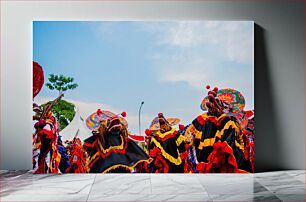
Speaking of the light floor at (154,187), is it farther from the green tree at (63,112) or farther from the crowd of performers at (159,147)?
the green tree at (63,112)

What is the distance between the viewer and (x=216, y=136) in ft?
15.3

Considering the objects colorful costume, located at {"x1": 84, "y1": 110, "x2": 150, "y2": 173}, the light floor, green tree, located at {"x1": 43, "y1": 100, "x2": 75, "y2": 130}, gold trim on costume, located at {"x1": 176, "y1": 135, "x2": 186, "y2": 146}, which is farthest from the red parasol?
gold trim on costume, located at {"x1": 176, "y1": 135, "x2": 186, "y2": 146}

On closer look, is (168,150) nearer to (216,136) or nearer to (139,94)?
(216,136)

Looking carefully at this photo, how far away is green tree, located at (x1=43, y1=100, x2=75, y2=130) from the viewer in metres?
4.64

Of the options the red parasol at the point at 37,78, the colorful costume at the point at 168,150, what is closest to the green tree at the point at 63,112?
the red parasol at the point at 37,78

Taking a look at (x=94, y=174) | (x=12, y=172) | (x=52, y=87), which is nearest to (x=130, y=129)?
(x=94, y=174)

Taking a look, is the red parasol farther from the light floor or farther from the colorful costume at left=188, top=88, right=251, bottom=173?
the colorful costume at left=188, top=88, right=251, bottom=173

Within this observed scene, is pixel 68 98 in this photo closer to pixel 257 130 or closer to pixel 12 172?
pixel 12 172

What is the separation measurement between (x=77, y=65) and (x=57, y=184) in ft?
3.79

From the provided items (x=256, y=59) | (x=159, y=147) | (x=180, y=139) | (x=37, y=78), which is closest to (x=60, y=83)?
(x=37, y=78)

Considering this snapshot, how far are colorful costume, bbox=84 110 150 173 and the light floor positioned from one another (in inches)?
4.5

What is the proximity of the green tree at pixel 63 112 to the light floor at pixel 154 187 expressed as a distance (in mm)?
508

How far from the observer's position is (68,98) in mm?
4637

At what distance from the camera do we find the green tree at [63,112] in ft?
15.2
